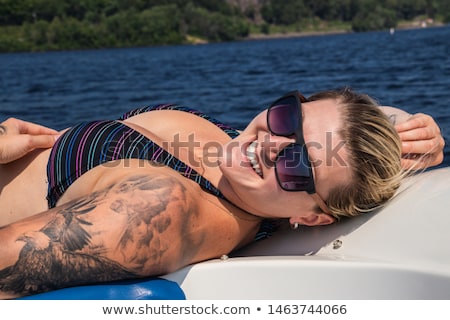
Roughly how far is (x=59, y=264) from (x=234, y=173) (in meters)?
0.71

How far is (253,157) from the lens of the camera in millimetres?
2523

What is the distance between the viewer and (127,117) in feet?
10.6

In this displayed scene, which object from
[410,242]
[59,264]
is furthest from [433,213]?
[59,264]

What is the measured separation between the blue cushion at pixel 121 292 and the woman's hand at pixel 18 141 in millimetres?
856

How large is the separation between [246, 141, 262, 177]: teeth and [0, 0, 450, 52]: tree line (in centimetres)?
6102

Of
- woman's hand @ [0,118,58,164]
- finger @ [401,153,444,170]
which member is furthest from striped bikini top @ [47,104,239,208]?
finger @ [401,153,444,170]

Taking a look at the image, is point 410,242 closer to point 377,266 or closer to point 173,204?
point 377,266

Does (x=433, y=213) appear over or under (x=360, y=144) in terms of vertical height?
under

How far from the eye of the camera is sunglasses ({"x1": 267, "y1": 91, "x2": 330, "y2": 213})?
8.02 feet

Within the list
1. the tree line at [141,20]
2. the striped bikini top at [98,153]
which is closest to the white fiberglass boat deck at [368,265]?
the striped bikini top at [98,153]

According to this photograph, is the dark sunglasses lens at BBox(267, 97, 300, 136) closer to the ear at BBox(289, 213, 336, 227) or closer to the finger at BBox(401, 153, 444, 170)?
the ear at BBox(289, 213, 336, 227)

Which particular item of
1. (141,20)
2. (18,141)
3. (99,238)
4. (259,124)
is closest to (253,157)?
(259,124)

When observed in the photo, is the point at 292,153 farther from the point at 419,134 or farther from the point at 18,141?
the point at 18,141
